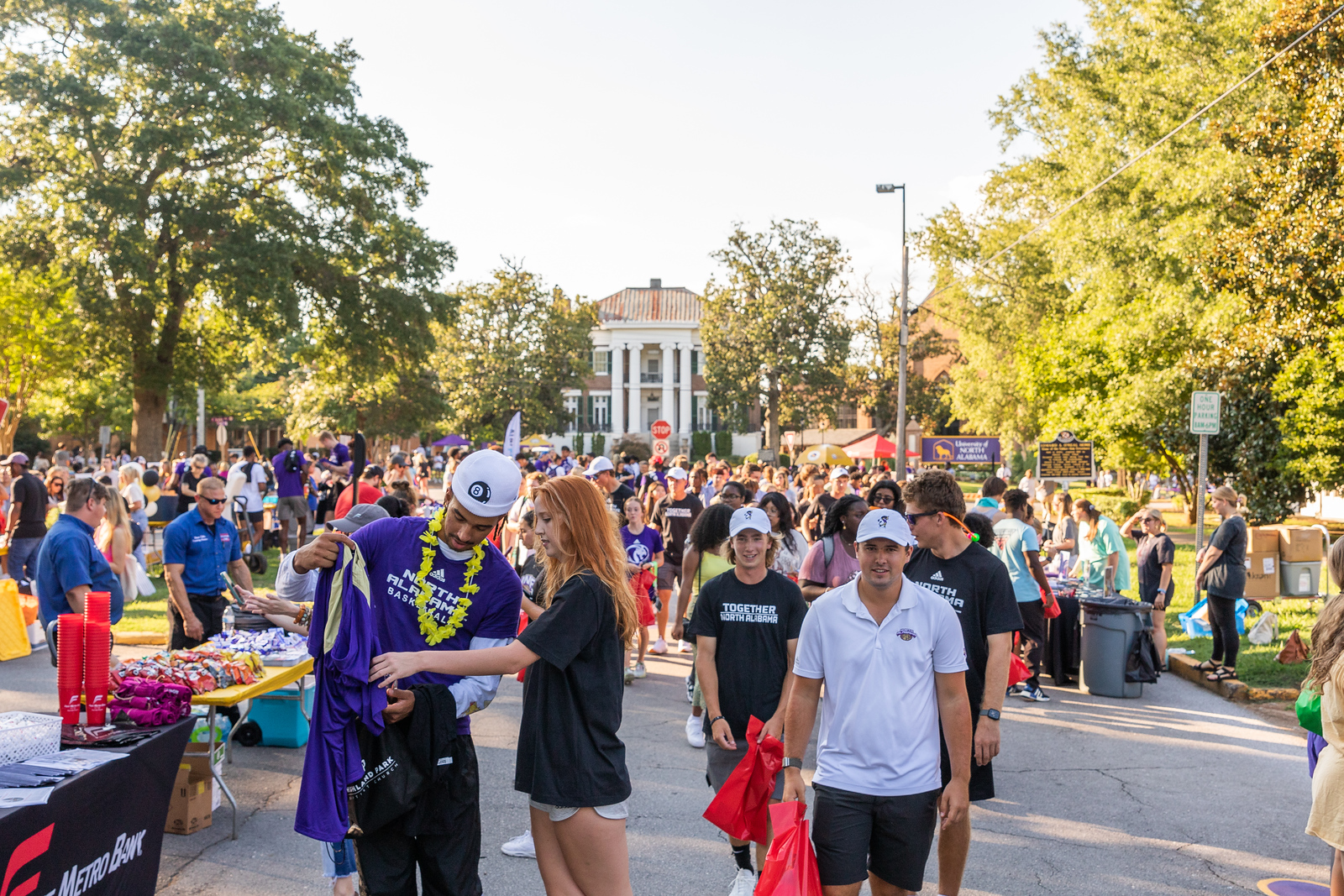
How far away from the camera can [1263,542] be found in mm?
12406

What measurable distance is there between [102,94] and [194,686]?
87.1ft

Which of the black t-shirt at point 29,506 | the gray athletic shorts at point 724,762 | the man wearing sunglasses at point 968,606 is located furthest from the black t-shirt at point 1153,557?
the black t-shirt at point 29,506

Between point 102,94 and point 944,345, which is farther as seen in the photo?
point 944,345

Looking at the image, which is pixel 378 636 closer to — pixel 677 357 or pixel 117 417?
pixel 117 417

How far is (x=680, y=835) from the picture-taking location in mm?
5746

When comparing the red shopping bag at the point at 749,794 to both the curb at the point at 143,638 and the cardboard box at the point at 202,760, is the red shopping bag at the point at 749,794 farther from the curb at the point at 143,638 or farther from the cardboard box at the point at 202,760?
the curb at the point at 143,638

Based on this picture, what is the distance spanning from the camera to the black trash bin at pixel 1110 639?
31.3 ft

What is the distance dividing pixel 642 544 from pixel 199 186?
2436 cm

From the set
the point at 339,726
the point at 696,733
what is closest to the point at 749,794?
the point at 339,726

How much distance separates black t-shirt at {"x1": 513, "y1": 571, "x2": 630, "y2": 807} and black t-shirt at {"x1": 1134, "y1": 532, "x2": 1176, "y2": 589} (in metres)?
8.79

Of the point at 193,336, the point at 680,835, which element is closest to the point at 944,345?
the point at 193,336

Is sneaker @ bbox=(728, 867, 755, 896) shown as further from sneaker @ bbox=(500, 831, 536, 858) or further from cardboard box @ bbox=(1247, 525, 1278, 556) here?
cardboard box @ bbox=(1247, 525, 1278, 556)

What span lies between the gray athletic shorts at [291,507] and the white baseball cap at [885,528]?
15.6 metres

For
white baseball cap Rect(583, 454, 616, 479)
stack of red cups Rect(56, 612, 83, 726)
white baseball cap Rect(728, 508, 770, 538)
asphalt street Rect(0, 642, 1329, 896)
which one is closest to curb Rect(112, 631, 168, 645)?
asphalt street Rect(0, 642, 1329, 896)
